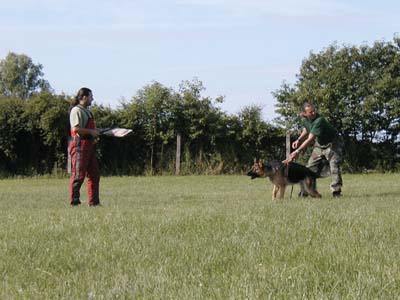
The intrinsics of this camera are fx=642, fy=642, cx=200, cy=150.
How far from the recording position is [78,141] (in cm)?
1088

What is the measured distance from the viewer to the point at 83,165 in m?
10.8

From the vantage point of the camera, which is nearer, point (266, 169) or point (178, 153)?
point (266, 169)

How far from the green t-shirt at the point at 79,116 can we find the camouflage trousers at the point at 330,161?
15.4 feet

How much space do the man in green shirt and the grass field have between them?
4575 mm

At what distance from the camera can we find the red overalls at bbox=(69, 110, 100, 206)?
10.8 meters

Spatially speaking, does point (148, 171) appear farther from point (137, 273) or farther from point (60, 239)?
point (137, 273)

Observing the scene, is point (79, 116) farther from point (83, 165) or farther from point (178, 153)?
point (178, 153)

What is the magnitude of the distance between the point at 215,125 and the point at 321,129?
43.7ft

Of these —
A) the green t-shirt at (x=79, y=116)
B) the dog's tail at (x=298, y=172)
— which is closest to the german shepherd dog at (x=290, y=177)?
the dog's tail at (x=298, y=172)

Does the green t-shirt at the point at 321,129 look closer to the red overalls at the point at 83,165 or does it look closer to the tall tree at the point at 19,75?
the red overalls at the point at 83,165

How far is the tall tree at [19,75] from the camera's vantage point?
70.0 m

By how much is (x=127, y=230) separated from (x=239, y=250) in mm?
1599

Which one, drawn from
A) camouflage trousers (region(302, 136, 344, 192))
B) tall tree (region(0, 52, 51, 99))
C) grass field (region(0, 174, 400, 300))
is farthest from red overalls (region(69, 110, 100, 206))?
tall tree (region(0, 52, 51, 99))

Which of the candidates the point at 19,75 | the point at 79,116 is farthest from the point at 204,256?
the point at 19,75
